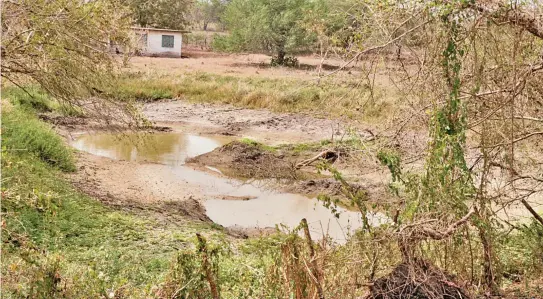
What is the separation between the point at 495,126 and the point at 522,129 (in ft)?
1.43

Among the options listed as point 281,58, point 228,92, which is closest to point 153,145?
point 228,92

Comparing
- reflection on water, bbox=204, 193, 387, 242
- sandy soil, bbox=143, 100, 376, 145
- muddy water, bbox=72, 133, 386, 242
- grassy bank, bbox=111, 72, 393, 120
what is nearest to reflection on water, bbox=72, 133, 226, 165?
muddy water, bbox=72, 133, 386, 242

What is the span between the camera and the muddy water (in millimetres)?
11672

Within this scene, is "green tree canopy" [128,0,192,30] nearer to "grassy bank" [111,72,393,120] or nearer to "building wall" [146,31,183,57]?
"building wall" [146,31,183,57]

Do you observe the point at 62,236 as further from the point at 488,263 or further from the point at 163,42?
the point at 163,42

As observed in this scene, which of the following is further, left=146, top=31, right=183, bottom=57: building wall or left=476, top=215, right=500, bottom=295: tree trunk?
left=146, top=31, right=183, bottom=57: building wall

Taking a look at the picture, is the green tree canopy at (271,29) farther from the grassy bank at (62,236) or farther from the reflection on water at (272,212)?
the grassy bank at (62,236)

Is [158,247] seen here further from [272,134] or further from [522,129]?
[272,134]

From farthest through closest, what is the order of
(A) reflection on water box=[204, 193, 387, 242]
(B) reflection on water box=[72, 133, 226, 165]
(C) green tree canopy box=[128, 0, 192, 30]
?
1. (C) green tree canopy box=[128, 0, 192, 30]
2. (B) reflection on water box=[72, 133, 226, 165]
3. (A) reflection on water box=[204, 193, 387, 242]

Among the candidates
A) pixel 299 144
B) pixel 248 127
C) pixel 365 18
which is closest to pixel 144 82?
pixel 248 127

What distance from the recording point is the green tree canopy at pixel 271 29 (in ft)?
112

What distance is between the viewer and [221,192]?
44.7 ft

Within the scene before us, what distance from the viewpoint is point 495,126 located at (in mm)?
5621

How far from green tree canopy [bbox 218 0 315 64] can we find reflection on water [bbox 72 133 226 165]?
51.4 feet
